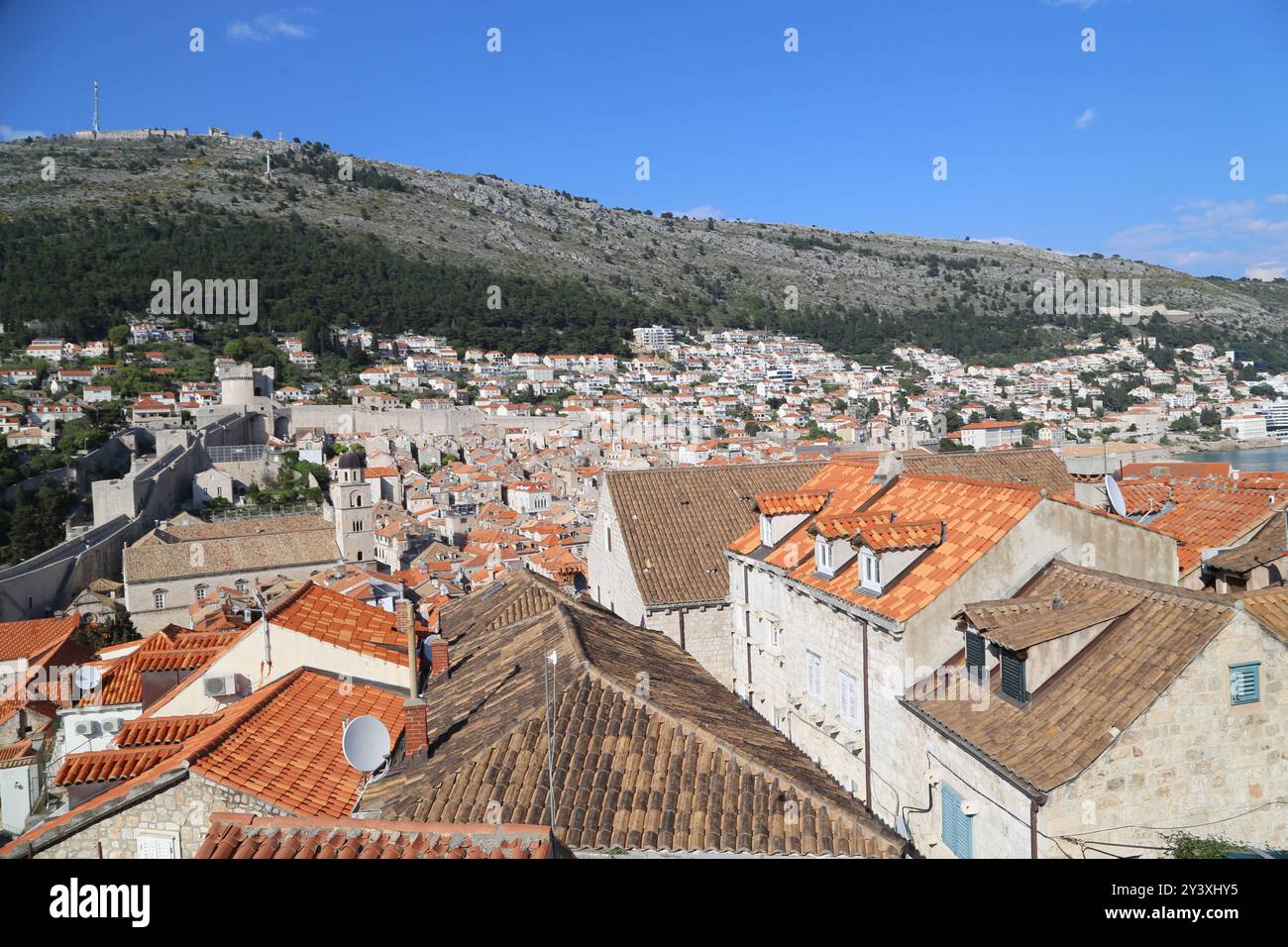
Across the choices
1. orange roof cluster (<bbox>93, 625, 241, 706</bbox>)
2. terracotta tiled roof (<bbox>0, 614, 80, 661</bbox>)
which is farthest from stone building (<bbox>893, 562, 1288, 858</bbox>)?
terracotta tiled roof (<bbox>0, 614, 80, 661</bbox>)

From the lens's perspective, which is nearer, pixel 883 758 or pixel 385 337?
pixel 883 758

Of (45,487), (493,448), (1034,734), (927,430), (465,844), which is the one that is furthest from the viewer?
(927,430)

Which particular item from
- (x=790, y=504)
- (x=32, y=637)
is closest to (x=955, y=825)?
(x=790, y=504)

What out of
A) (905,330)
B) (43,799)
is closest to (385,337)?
(905,330)

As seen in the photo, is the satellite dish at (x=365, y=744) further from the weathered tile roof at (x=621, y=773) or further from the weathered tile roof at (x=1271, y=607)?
the weathered tile roof at (x=1271, y=607)

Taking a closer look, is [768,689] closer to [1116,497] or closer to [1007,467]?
[1116,497]

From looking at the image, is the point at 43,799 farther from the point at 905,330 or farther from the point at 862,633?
the point at 905,330

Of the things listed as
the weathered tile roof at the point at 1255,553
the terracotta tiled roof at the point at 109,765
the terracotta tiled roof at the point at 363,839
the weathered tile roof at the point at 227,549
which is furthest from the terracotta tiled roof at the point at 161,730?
the weathered tile roof at the point at 227,549
